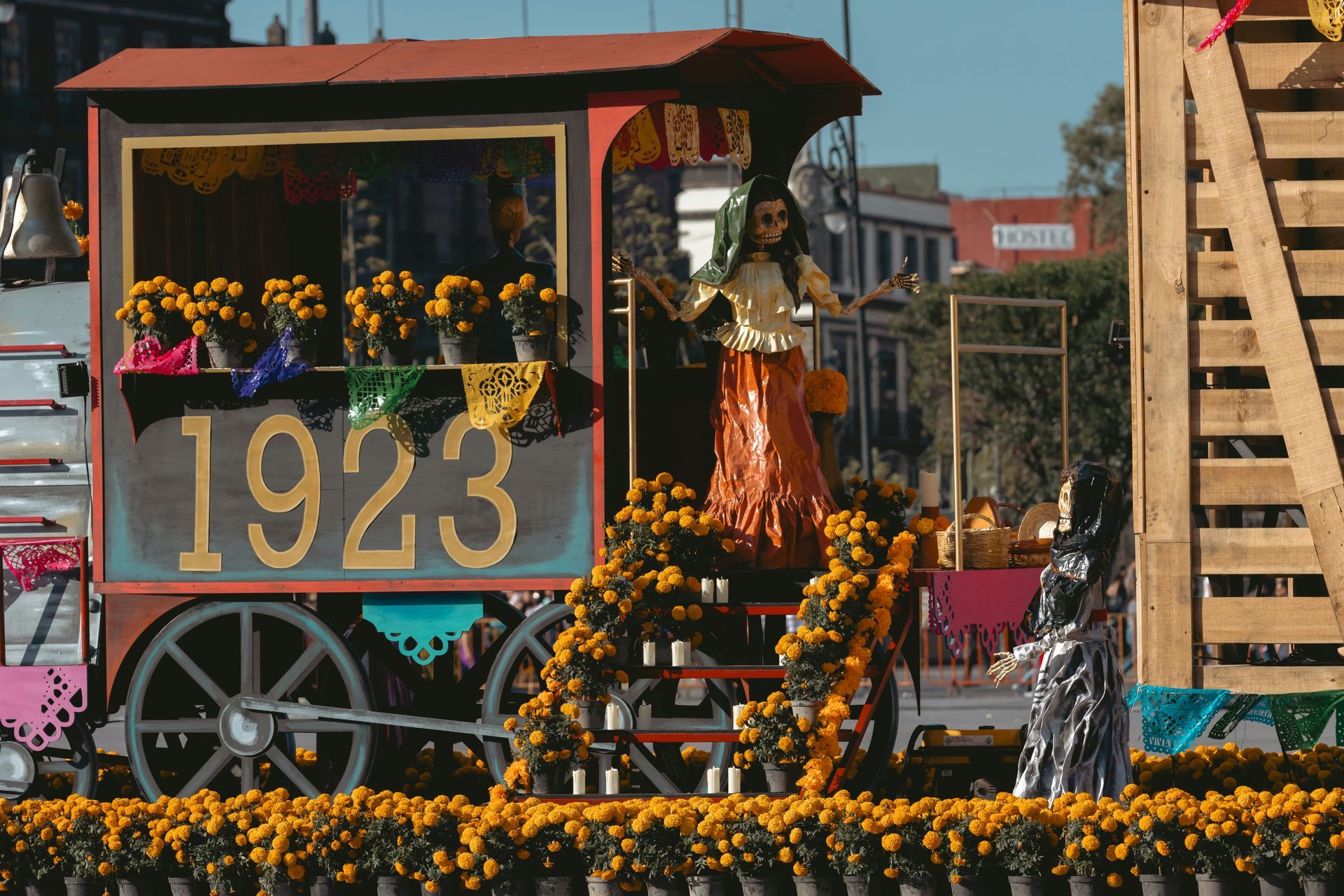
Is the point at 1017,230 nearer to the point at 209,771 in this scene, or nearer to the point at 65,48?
the point at 65,48

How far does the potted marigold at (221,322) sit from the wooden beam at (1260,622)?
205 inches

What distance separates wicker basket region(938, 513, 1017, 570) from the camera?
10266 mm

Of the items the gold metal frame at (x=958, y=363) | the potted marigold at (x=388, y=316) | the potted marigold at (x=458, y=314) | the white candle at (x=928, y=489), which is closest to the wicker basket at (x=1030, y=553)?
the gold metal frame at (x=958, y=363)

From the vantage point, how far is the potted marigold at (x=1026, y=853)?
8.84 metres

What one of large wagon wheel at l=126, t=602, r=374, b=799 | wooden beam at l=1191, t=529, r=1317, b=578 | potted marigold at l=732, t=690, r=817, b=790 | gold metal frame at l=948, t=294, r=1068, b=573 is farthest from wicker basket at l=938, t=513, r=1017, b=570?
large wagon wheel at l=126, t=602, r=374, b=799

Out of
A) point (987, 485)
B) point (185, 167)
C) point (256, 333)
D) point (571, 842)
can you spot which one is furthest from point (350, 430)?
point (987, 485)

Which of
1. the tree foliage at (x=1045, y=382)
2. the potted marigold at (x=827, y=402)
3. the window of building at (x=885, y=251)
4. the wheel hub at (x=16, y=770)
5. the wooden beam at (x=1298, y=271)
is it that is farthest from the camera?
the window of building at (x=885, y=251)

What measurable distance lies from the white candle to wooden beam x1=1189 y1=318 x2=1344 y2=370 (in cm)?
154

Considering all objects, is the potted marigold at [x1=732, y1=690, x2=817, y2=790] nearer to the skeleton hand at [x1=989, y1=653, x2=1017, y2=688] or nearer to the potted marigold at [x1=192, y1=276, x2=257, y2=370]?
the skeleton hand at [x1=989, y1=653, x2=1017, y2=688]

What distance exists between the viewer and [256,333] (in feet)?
36.0

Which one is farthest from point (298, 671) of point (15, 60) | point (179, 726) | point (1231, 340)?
point (15, 60)

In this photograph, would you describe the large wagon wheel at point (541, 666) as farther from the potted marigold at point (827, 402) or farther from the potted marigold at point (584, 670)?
the potted marigold at point (827, 402)

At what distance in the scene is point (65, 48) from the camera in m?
47.9

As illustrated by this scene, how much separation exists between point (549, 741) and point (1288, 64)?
5.04 m
